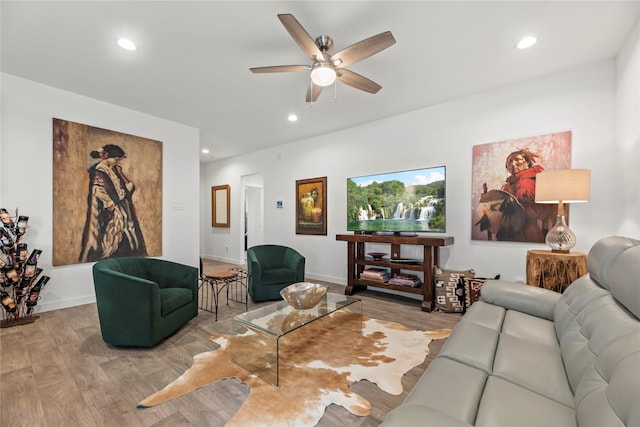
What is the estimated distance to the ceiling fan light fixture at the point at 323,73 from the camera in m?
2.24

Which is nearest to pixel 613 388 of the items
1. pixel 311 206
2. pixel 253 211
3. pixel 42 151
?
pixel 311 206

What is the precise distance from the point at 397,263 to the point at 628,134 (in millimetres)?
2580

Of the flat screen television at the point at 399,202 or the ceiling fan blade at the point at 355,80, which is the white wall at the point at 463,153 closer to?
the flat screen television at the point at 399,202

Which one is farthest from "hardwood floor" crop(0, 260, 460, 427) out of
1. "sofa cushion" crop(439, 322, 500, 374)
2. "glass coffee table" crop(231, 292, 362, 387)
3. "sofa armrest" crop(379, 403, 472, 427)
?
"sofa armrest" crop(379, 403, 472, 427)

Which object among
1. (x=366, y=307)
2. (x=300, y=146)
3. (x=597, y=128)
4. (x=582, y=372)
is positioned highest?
(x=300, y=146)

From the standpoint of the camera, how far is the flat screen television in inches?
147

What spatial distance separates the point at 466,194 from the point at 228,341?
3.34 metres

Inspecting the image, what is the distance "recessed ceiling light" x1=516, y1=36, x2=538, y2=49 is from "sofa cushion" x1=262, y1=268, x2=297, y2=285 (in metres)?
3.60

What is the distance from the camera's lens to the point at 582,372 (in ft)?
3.74

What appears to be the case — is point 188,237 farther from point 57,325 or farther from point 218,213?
point 218,213

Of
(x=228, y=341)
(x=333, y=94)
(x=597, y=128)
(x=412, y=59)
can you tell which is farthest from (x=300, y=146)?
(x=597, y=128)

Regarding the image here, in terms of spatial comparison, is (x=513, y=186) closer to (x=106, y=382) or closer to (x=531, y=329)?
(x=531, y=329)

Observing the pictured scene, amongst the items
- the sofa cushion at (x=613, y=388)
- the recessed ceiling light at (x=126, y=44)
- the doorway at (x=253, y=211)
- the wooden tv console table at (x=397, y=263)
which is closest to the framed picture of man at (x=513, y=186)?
the wooden tv console table at (x=397, y=263)

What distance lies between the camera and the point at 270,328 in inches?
81.4
